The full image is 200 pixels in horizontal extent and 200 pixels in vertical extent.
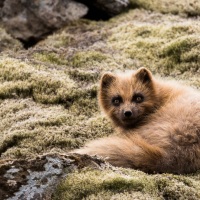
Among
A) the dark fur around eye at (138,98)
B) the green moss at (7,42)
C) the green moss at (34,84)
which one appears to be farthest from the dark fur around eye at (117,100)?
the green moss at (7,42)

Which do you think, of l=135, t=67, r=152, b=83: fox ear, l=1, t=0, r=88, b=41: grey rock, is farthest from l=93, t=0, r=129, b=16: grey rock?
l=135, t=67, r=152, b=83: fox ear

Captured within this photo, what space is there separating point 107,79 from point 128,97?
0.79 m

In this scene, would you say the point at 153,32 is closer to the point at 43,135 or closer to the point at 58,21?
the point at 58,21

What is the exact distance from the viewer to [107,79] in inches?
393

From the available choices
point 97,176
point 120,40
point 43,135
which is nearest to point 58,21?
point 120,40

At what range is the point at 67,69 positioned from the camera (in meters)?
13.2

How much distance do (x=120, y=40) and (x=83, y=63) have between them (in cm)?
198

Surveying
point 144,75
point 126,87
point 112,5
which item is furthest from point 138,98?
point 112,5

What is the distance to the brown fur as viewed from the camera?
7.07 m

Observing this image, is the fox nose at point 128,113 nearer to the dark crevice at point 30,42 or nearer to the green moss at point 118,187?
the green moss at point 118,187

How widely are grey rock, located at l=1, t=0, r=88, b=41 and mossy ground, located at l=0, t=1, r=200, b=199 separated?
452 millimetres

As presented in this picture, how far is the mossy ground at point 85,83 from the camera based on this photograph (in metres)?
6.18

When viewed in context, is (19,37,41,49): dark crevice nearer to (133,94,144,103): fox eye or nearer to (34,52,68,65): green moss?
(34,52,68,65): green moss

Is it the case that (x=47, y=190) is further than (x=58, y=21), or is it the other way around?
→ (x=58, y=21)
